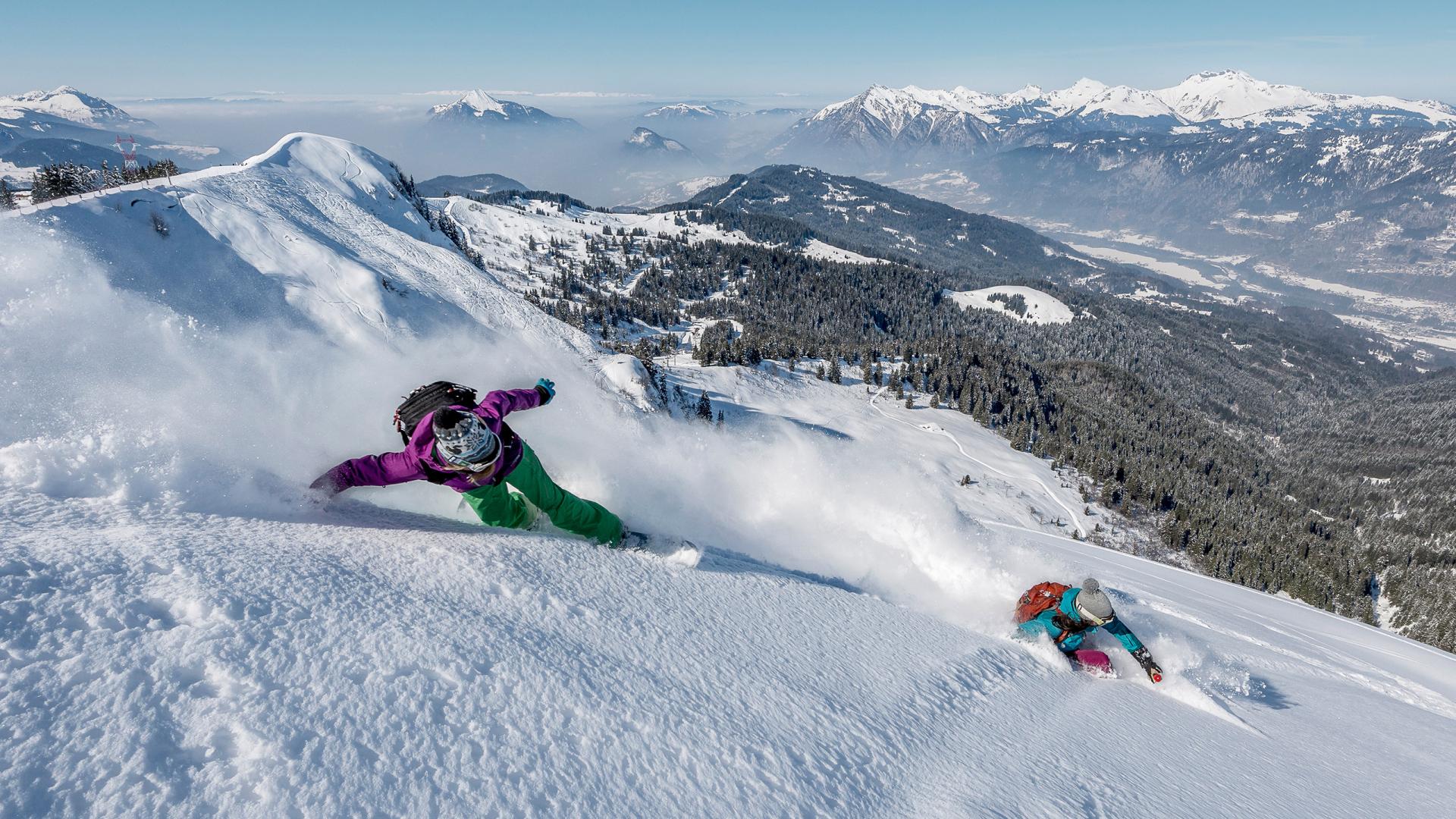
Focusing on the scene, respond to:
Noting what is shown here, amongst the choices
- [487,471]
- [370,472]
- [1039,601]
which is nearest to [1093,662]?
[1039,601]

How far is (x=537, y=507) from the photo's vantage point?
23.4ft

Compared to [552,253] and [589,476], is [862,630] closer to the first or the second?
[589,476]

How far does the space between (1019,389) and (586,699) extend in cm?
10664

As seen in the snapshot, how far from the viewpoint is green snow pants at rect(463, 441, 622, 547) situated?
22.4ft

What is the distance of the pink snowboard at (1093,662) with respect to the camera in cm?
797

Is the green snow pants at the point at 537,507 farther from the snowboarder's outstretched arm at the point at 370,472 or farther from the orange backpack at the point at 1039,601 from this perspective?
the orange backpack at the point at 1039,601

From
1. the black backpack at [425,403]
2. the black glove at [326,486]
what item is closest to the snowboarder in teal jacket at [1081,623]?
the black backpack at [425,403]

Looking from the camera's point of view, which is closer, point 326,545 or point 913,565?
point 326,545

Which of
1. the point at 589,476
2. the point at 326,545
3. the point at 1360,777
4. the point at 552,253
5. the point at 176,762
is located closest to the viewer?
the point at 176,762

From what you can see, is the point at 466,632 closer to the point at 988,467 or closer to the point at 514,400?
the point at 514,400

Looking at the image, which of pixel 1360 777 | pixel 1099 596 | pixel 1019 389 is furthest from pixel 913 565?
pixel 1019 389

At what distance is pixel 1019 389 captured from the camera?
97062mm

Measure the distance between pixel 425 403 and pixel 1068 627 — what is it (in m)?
9.47

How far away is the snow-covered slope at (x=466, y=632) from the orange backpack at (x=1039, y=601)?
42 centimetres
